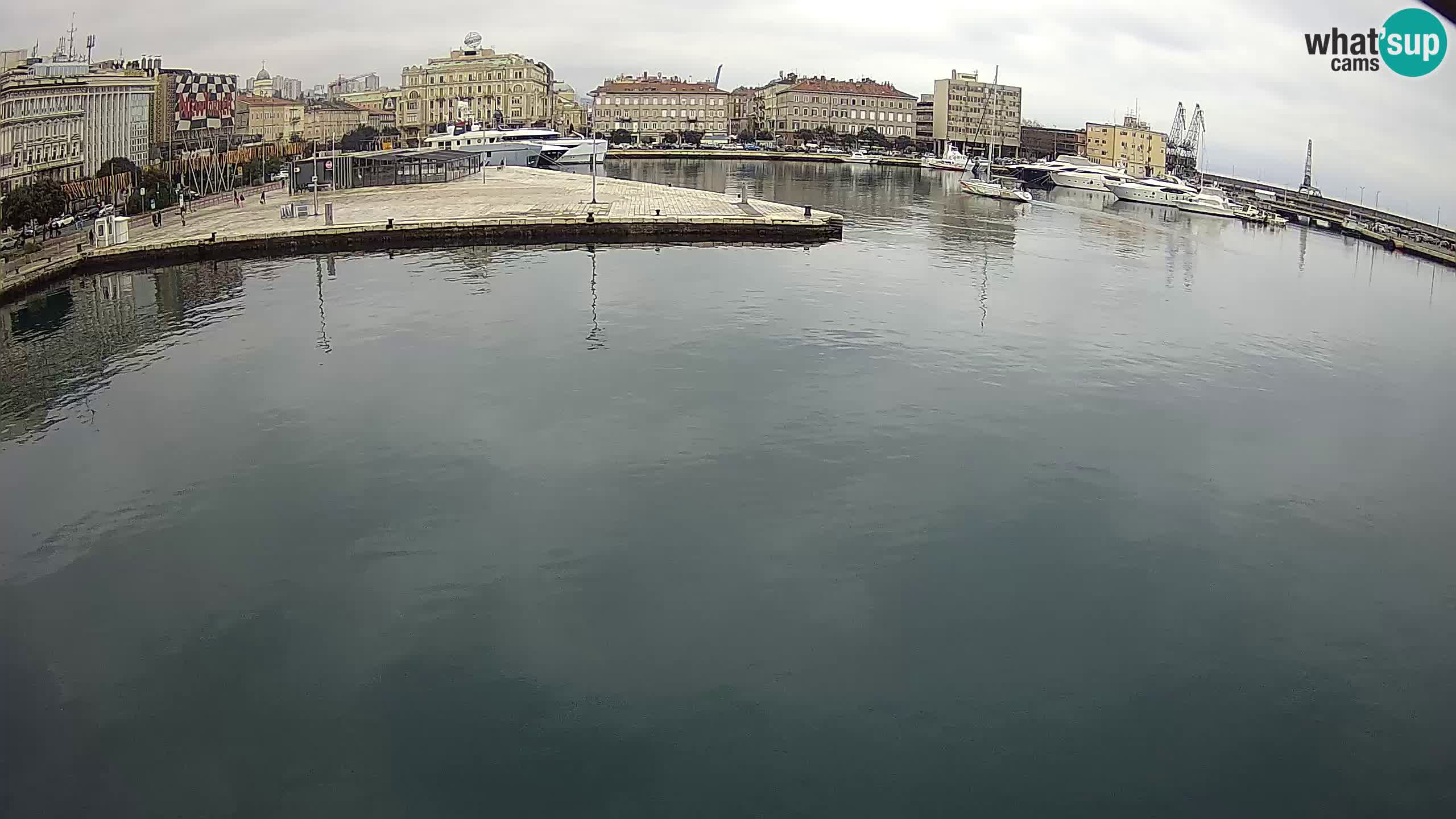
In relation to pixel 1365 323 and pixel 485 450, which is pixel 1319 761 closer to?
pixel 485 450

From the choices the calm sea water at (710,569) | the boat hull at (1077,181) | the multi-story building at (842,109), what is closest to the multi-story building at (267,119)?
the multi-story building at (842,109)

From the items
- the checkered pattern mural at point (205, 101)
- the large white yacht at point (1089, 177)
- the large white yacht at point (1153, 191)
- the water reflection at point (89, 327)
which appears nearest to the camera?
the water reflection at point (89, 327)

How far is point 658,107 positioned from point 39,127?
56.7 metres

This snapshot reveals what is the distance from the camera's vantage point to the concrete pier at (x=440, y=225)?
20.9 metres

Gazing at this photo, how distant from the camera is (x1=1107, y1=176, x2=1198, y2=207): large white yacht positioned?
45125 millimetres

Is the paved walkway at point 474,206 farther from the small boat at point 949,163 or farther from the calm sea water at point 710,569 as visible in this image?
the small boat at point 949,163

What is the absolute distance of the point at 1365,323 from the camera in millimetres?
19703

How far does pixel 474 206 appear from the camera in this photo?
27.7 metres

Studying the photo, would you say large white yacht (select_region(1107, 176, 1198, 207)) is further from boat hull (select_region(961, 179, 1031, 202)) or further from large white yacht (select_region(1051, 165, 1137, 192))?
boat hull (select_region(961, 179, 1031, 202))

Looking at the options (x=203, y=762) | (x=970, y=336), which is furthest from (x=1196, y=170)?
(x=203, y=762)

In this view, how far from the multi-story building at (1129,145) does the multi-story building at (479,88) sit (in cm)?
4089

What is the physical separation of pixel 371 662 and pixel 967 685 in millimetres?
3697

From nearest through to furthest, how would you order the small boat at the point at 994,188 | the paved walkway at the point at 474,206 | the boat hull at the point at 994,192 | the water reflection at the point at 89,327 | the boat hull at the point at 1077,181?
the water reflection at the point at 89,327, the paved walkway at the point at 474,206, the boat hull at the point at 994,192, the small boat at the point at 994,188, the boat hull at the point at 1077,181

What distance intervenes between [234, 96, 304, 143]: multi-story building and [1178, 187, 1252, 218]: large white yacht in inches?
2119
